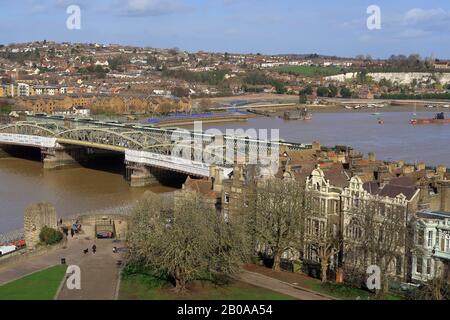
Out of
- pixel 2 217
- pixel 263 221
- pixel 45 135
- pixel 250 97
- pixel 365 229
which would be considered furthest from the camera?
pixel 250 97

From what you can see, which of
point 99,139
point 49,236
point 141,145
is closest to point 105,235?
point 49,236

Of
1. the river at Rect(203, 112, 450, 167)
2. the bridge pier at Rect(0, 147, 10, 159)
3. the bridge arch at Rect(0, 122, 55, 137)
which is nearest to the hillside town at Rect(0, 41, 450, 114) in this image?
the river at Rect(203, 112, 450, 167)

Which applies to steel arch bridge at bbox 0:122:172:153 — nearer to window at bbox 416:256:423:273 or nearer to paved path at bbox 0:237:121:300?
paved path at bbox 0:237:121:300

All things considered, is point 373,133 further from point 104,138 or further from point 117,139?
point 104,138

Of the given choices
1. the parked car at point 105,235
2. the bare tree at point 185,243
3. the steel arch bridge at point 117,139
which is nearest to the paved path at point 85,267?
the parked car at point 105,235

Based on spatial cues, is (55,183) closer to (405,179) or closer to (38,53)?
(405,179)

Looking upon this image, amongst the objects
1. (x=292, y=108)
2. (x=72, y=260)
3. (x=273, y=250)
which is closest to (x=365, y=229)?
(x=273, y=250)

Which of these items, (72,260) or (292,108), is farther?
(292,108)

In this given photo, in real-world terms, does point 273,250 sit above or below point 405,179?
below
